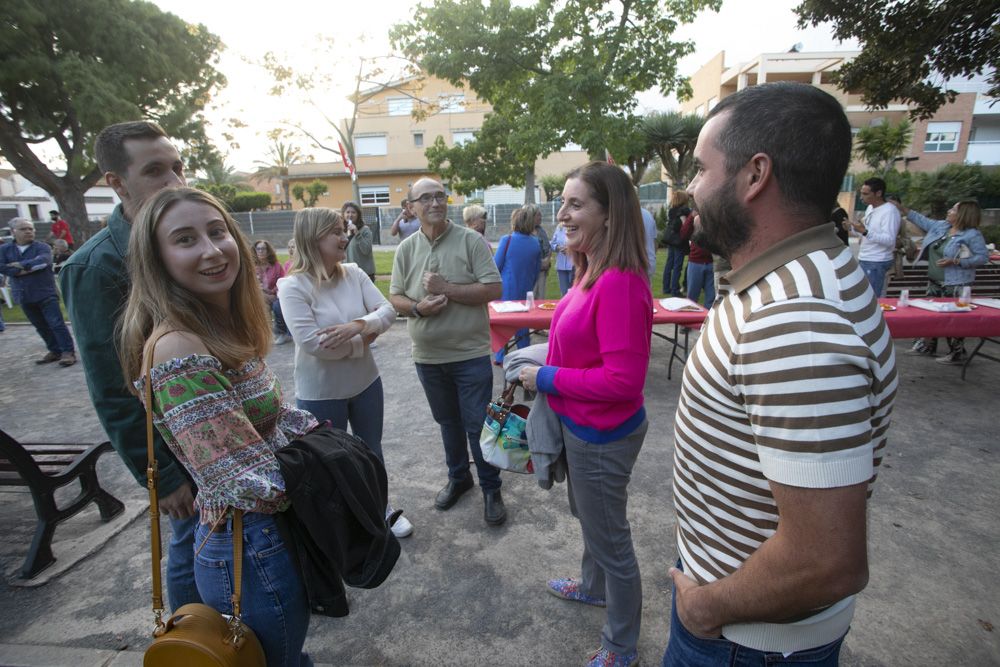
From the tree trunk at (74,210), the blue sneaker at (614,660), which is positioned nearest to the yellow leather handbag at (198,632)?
the blue sneaker at (614,660)

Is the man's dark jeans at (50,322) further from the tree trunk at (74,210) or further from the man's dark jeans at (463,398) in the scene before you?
the tree trunk at (74,210)

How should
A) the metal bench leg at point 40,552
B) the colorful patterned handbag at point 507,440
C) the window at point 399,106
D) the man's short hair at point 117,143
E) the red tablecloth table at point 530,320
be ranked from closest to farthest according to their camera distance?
the man's short hair at point 117,143 < the colorful patterned handbag at point 507,440 < the metal bench leg at point 40,552 < the red tablecloth table at point 530,320 < the window at point 399,106

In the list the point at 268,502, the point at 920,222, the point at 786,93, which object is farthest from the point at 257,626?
the point at 920,222

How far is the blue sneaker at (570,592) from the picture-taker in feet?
8.27

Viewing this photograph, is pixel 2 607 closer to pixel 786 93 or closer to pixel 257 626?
pixel 257 626

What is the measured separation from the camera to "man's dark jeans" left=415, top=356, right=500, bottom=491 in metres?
3.18

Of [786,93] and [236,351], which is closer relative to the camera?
[786,93]

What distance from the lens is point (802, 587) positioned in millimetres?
894

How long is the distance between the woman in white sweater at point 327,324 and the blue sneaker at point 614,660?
50.3 inches

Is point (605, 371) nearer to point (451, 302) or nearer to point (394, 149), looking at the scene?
point (451, 302)

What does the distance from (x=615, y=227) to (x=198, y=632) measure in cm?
183

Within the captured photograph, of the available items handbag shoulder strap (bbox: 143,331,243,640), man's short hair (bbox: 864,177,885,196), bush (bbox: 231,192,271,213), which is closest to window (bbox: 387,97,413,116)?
bush (bbox: 231,192,271,213)

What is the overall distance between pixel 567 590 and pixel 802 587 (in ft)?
6.22

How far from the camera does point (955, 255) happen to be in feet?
19.5
